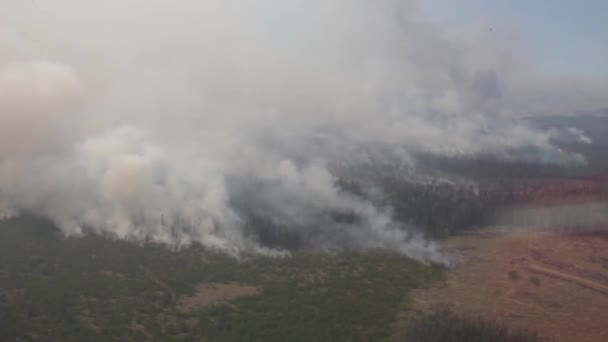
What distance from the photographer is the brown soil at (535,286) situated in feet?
129

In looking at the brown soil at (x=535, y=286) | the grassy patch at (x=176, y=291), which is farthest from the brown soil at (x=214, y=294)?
the brown soil at (x=535, y=286)

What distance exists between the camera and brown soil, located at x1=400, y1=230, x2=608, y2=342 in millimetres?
39375

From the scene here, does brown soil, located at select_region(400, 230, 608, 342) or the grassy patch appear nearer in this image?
the grassy patch

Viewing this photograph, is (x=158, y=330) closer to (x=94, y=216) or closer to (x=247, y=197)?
(x=94, y=216)

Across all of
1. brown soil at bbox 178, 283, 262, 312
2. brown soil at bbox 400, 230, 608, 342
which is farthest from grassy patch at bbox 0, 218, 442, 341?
brown soil at bbox 400, 230, 608, 342

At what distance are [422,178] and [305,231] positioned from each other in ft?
123

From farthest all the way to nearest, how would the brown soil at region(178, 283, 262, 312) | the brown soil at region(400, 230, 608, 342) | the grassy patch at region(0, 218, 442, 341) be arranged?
the brown soil at region(178, 283, 262, 312) < the brown soil at region(400, 230, 608, 342) < the grassy patch at region(0, 218, 442, 341)

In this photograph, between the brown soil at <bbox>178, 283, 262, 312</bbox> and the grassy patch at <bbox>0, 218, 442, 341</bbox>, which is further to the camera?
the brown soil at <bbox>178, 283, 262, 312</bbox>

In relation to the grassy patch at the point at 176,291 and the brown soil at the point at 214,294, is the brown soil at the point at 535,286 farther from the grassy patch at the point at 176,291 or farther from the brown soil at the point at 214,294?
the brown soil at the point at 214,294

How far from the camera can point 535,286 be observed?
46.2 m

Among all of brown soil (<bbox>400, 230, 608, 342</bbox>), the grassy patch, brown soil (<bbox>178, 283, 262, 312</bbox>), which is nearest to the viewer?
the grassy patch

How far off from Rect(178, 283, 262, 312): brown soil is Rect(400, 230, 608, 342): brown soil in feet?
40.8

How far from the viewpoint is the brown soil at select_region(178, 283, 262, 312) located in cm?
4091

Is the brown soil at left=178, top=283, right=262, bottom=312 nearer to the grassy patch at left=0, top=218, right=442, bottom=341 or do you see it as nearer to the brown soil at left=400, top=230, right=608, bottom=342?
the grassy patch at left=0, top=218, right=442, bottom=341
